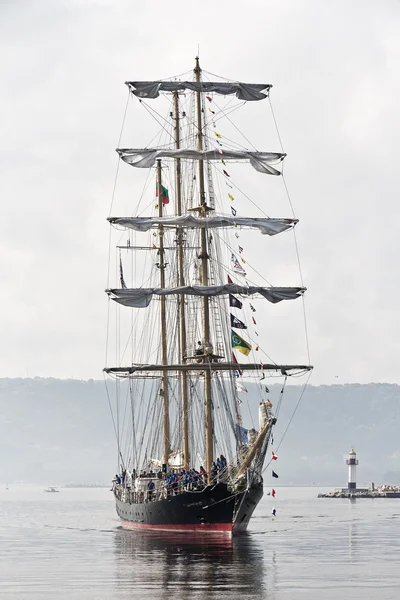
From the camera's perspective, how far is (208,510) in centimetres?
8331

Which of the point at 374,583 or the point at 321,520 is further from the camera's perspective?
the point at 321,520

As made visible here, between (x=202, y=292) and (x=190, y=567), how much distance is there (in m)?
26.0

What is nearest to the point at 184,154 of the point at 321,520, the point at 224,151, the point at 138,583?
the point at 224,151

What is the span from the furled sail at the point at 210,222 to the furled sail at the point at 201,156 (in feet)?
11.3

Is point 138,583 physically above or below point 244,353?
below

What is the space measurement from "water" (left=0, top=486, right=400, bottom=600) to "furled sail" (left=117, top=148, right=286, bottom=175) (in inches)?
928

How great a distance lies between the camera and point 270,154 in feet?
299

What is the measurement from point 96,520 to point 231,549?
189 feet

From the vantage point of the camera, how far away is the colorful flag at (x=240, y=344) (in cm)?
8400

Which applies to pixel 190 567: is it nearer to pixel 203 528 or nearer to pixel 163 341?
pixel 203 528

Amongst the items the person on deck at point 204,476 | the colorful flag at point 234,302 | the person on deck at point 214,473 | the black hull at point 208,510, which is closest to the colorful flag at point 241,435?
the person on deck at point 214,473

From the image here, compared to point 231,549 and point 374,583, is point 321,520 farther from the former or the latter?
point 374,583

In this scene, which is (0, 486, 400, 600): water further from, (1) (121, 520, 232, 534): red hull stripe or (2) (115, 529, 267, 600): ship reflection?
(1) (121, 520, 232, 534): red hull stripe

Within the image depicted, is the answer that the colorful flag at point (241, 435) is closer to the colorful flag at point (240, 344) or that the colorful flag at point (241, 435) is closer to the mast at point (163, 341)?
the colorful flag at point (240, 344)
